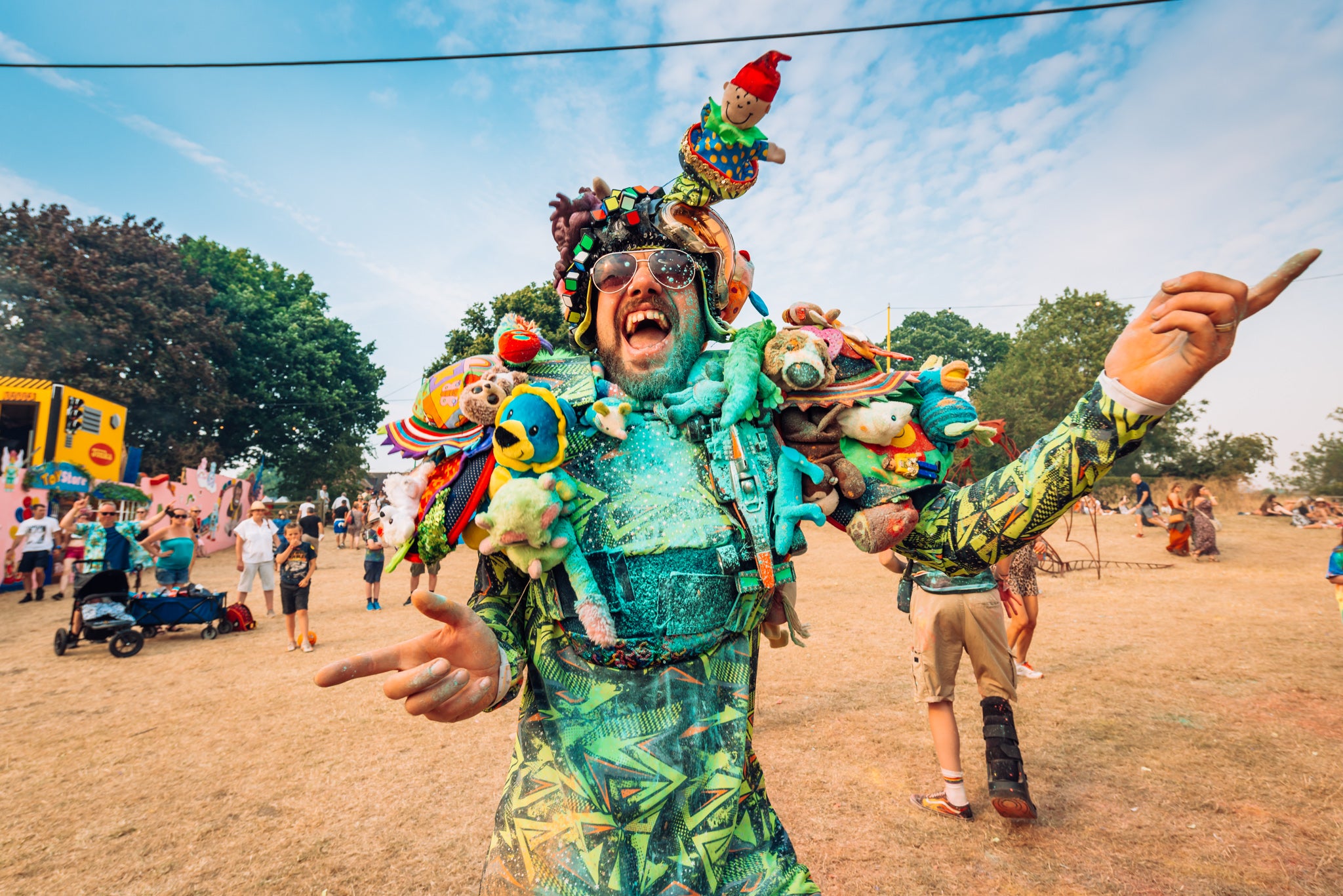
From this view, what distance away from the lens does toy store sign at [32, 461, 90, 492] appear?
13.1 metres

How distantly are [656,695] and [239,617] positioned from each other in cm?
1022

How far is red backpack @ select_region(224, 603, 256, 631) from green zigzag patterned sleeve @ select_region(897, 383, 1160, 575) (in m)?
10.6

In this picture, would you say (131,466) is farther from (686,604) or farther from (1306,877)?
(1306,877)

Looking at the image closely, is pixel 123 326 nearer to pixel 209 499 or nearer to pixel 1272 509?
pixel 209 499

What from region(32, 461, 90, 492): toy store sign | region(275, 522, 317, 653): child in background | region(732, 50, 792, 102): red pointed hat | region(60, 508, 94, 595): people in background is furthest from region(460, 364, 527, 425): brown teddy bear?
region(32, 461, 90, 492): toy store sign

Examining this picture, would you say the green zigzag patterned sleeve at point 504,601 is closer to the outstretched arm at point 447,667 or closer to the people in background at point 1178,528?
the outstretched arm at point 447,667

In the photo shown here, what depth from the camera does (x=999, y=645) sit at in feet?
14.1

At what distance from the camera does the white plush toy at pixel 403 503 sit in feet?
5.21

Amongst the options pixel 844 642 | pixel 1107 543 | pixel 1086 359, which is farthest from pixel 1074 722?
pixel 1086 359

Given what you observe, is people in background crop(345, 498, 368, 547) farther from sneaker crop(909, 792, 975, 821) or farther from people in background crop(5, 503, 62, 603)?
sneaker crop(909, 792, 975, 821)

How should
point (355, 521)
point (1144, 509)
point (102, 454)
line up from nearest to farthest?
point (102, 454) → point (1144, 509) → point (355, 521)

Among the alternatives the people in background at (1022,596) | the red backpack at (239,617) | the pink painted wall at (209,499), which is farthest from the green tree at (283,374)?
the people in background at (1022,596)

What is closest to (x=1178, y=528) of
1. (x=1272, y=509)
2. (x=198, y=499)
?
(x=1272, y=509)

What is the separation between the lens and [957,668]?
4.30m
